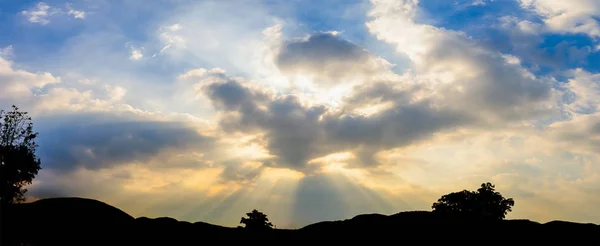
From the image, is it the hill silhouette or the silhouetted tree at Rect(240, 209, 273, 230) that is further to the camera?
the silhouetted tree at Rect(240, 209, 273, 230)

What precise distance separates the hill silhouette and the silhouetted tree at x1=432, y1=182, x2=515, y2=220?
4105 cm

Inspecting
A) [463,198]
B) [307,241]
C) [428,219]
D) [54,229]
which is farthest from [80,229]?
[463,198]

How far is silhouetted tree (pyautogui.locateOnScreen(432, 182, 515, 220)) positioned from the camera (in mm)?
73375

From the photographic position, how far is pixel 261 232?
117 feet

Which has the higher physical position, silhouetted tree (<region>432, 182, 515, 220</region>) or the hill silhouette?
silhouetted tree (<region>432, 182, 515, 220</region>)

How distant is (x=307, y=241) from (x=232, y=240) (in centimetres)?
610

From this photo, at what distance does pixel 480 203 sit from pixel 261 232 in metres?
51.4

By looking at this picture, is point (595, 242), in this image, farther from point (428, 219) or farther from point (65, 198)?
point (65, 198)

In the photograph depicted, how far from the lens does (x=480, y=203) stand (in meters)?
73.6

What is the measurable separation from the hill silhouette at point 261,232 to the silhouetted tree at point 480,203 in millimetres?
41054

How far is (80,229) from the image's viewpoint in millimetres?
34438

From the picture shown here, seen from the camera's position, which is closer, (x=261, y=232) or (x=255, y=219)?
(x=261, y=232)

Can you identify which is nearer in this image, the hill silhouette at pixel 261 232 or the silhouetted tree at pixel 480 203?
the hill silhouette at pixel 261 232

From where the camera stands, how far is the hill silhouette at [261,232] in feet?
104
